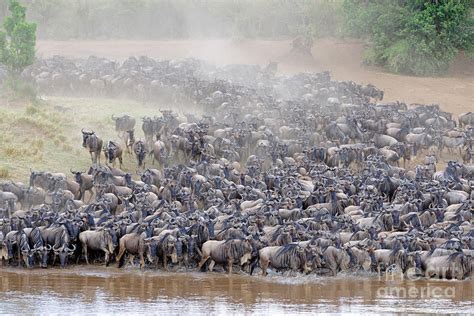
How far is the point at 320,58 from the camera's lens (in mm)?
53875

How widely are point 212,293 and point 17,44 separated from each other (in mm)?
19249

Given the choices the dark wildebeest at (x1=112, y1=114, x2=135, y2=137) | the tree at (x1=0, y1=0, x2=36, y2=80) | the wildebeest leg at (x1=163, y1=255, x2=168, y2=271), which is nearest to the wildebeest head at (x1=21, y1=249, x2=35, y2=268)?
the wildebeest leg at (x1=163, y1=255, x2=168, y2=271)

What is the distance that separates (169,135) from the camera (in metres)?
30.1

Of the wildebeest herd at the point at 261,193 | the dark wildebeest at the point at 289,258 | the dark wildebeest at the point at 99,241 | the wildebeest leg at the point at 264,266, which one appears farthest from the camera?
the dark wildebeest at the point at 99,241

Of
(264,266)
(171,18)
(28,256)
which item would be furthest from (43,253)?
(171,18)

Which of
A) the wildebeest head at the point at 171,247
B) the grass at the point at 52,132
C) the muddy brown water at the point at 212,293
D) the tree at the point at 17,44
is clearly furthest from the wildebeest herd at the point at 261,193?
the tree at the point at 17,44

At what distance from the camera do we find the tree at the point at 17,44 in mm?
35250

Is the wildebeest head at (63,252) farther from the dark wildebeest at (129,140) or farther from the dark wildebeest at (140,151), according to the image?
the dark wildebeest at (129,140)

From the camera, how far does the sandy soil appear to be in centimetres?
4556

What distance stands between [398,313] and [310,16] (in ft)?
147

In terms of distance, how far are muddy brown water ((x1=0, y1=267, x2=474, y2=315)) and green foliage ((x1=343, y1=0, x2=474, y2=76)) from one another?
1205 inches

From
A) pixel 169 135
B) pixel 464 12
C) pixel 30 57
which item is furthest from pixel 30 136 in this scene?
pixel 464 12

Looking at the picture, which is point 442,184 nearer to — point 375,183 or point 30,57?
point 375,183

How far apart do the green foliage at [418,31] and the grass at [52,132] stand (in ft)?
55.7
